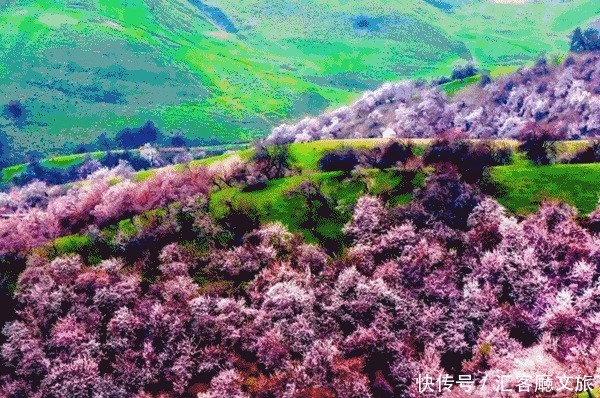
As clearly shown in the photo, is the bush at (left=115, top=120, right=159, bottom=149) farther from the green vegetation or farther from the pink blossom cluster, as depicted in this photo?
the green vegetation

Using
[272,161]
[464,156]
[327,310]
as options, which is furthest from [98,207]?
[464,156]

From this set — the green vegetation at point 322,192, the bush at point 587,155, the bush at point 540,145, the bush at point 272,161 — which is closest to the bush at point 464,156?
the bush at point 540,145

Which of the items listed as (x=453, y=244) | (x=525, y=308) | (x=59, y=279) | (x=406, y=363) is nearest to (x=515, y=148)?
(x=453, y=244)

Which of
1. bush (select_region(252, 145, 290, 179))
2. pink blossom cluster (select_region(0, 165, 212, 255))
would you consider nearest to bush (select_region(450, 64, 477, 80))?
bush (select_region(252, 145, 290, 179))

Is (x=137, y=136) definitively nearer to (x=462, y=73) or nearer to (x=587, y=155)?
(x=462, y=73)

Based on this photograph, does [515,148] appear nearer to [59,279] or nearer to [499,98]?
[59,279]

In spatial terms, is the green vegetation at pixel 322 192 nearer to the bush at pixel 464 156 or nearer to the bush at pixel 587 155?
the bush at pixel 464 156
